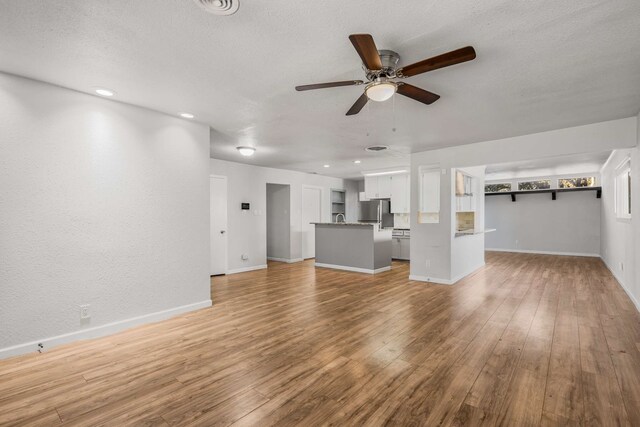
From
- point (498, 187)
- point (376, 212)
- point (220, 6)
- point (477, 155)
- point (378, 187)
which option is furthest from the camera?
point (498, 187)

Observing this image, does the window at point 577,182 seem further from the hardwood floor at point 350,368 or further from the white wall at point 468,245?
the hardwood floor at point 350,368

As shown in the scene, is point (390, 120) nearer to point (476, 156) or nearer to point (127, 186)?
point (476, 156)

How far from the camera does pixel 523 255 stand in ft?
30.9

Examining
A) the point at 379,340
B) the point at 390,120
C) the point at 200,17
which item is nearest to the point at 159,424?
the point at 379,340

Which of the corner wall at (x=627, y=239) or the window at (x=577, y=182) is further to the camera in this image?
the window at (x=577, y=182)

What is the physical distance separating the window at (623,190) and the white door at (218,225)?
277 inches

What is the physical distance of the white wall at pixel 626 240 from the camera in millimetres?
3938

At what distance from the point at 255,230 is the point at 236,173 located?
55.9 inches

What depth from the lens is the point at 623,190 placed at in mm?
5184

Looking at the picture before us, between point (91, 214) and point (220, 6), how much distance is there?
2563 mm

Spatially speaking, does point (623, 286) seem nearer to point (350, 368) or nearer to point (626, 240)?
point (626, 240)

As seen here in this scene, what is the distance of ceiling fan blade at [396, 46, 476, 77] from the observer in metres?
1.84

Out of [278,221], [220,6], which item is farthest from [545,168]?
[220,6]

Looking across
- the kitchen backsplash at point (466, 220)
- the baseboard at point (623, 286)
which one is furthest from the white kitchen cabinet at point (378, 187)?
the baseboard at point (623, 286)
